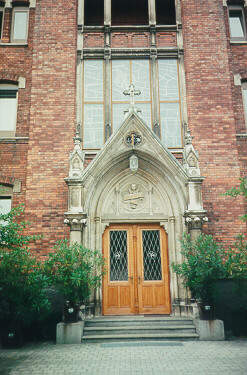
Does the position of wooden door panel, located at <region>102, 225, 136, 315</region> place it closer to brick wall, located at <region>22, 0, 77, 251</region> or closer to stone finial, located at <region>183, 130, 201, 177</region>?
brick wall, located at <region>22, 0, 77, 251</region>

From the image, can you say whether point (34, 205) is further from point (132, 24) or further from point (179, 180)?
point (132, 24)

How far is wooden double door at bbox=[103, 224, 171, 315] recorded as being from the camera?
→ 1018 cm

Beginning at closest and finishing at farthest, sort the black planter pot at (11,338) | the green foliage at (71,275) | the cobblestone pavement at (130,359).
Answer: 1. the cobblestone pavement at (130,359)
2. the black planter pot at (11,338)
3. the green foliage at (71,275)

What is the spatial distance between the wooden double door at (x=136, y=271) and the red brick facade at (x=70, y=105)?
1.65m

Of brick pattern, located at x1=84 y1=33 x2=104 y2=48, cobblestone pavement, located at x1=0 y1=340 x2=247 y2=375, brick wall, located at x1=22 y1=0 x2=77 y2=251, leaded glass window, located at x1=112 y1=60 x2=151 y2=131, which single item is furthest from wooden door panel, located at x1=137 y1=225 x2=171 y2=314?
brick pattern, located at x1=84 y1=33 x2=104 y2=48

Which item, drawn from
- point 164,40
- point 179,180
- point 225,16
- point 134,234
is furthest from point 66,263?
point 225,16

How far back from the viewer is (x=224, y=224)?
1078cm

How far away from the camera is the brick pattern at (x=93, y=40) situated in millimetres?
12656

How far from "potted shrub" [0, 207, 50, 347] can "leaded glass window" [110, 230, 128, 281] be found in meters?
2.73

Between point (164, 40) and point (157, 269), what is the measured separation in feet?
27.7

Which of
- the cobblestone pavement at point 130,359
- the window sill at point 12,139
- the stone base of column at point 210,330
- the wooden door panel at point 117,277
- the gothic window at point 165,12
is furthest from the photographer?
the gothic window at point 165,12

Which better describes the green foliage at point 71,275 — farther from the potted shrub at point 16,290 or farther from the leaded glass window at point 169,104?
the leaded glass window at point 169,104

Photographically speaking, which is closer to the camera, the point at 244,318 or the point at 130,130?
the point at 244,318

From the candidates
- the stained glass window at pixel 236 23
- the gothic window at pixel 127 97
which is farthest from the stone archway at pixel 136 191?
the stained glass window at pixel 236 23
